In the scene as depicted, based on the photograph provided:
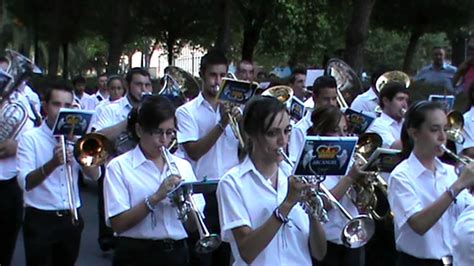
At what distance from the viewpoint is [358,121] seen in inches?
281

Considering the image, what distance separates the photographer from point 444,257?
4773mm

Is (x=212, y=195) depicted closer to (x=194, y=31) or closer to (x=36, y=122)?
(x=36, y=122)

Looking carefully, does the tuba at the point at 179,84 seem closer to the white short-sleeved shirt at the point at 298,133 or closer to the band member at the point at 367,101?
the band member at the point at 367,101

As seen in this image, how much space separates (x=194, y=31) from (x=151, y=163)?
27682mm

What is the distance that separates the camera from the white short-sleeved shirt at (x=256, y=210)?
13.0 feet

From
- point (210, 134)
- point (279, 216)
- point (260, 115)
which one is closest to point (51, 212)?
point (210, 134)

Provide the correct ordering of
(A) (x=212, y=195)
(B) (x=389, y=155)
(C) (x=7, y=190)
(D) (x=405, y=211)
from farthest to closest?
(C) (x=7, y=190)
(A) (x=212, y=195)
(B) (x=389, y=155)
(D) (x=405, y=211)

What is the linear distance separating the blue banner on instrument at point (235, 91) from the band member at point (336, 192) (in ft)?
2.39

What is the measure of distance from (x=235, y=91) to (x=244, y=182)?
2.56 meters

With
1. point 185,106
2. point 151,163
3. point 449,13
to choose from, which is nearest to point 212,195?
point 185,106

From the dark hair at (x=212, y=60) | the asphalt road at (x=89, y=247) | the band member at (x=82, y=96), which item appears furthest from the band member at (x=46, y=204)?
the band member at (x=82, y=96)

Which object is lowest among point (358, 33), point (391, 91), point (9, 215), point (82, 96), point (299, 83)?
point (82, 96)

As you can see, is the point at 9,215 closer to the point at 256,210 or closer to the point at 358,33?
the point at 256,210

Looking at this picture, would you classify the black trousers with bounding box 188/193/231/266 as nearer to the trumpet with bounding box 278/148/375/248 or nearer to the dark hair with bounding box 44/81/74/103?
the dark hair with bounding box 44/81/74/103
